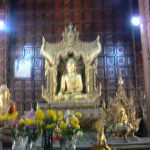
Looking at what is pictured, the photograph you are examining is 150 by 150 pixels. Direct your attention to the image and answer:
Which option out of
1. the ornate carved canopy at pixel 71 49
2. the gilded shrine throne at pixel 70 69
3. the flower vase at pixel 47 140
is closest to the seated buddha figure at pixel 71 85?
the gilded shrine throne at pixel 70 69

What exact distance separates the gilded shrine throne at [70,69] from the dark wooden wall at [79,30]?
9.07 feet

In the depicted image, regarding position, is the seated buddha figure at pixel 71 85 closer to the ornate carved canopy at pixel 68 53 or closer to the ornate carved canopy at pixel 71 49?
the ornate carved canopy at pixel 68 53

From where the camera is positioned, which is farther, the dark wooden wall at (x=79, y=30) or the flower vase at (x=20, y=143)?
the dark wooden wall at (x=79, y=30)

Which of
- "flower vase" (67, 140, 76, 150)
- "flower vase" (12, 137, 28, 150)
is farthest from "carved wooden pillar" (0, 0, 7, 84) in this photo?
"flower vase" (67, 140, 76, 150)

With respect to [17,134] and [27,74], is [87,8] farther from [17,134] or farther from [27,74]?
[17,134]

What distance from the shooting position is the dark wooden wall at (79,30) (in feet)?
38.4

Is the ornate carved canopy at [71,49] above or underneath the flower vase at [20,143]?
above

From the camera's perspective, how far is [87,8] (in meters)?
12.5

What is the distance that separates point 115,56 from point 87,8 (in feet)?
7.20

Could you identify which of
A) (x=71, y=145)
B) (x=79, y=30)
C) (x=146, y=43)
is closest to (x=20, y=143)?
(x=71, y=145)

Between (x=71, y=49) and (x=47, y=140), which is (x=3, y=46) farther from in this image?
(x=47, y=140)

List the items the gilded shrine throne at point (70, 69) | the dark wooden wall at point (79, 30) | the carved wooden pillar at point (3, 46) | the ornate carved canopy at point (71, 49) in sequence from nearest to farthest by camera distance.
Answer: the gilded shrine throne at point (70, 69), the ornate carved canopy at point (71, 49), the carved wooden pillar at point (3, 46), the dark wooden wall at point (79, 30)

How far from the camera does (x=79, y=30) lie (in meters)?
12.2

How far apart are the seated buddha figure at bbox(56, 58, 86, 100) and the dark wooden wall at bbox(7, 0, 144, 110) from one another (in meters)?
2.81
